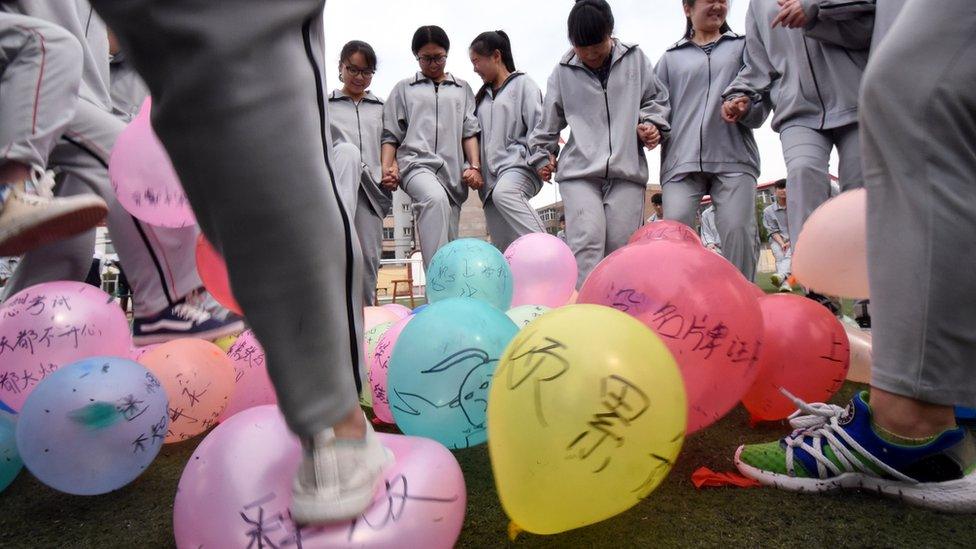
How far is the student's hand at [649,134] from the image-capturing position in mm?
2930

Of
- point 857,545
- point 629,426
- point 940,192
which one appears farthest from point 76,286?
point 940,192

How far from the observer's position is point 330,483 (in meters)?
0.70

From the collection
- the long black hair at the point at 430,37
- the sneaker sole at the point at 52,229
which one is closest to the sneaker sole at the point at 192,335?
the sneaker sole at the point at 52,229

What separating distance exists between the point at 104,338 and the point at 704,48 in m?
3.03

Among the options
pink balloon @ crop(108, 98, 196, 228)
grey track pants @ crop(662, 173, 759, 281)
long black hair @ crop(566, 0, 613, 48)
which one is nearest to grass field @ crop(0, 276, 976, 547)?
pink balloon @ crop(108, 98, 196, 228)

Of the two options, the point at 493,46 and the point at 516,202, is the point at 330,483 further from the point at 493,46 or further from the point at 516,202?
the point at 493,46

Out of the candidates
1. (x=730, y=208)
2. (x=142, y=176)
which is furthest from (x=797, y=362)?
(x=142, y=176)

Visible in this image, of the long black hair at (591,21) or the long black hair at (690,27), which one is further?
the long black hair at (690,27)

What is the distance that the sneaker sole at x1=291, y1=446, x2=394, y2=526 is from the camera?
0.69 m

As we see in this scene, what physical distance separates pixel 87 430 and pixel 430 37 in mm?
3278

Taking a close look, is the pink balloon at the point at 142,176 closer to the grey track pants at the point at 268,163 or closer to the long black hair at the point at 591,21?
the grey track pants at the point at 268,163

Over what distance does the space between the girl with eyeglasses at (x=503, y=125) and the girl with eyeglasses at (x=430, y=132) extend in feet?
0.43

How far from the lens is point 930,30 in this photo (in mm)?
907

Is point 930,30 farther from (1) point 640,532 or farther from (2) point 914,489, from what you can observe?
(1) point 640,532
